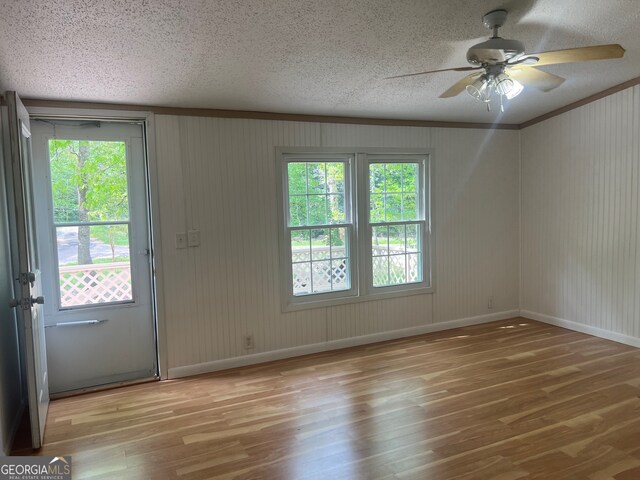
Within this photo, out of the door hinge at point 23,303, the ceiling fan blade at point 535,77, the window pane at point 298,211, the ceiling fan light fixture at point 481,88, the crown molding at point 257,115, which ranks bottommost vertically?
the door hinge at point 23,303

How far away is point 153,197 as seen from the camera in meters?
3.56

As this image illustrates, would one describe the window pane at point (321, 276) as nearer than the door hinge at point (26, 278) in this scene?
No

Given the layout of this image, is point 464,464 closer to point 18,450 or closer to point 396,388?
point 396,388

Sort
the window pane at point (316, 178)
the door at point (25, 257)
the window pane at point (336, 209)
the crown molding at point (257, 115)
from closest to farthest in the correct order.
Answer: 1. the door at point (25, 257)
2. the crown molding at point (257, 115)
3. the window pane at point (316, 178)
4. the window pane at point (336, 209)

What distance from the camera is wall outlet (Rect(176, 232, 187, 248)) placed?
3668 mm

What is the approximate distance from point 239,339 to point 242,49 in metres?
2.34

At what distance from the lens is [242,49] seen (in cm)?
279

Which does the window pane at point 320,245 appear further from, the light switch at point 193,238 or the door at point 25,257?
the door at point 25,257

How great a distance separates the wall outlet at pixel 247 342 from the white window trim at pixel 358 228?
15.2 inches

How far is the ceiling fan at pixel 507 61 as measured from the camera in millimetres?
2336

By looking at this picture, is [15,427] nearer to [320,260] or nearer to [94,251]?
[94,251]

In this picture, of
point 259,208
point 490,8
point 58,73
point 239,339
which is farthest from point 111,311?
point 490,8

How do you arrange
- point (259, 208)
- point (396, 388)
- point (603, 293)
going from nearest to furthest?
point (396, 388) < point (259, 208) < point (603, 293)

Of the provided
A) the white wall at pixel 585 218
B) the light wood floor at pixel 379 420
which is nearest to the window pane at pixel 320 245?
the light wood floor at pixel 379 420
